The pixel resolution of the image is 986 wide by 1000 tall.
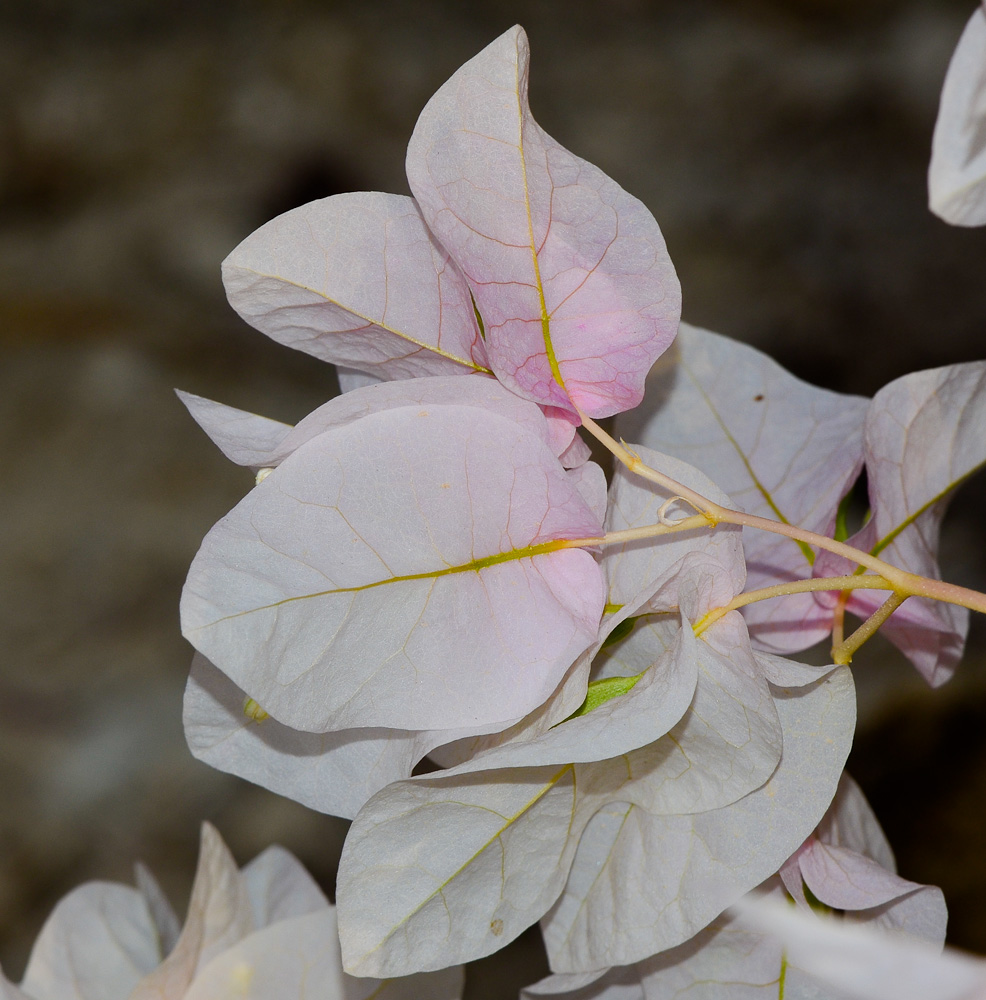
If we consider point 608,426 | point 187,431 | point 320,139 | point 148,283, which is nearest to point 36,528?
point 187,431

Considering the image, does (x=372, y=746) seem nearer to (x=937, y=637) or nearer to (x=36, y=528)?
(x=937, y=637)

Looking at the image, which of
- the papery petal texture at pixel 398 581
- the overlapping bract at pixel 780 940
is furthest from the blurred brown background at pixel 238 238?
the papery petal texture at pixel 398 581

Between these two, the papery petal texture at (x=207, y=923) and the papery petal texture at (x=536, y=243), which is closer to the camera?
the papery petal texture at (x=536, y=243)

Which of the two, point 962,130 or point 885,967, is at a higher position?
point 962,130

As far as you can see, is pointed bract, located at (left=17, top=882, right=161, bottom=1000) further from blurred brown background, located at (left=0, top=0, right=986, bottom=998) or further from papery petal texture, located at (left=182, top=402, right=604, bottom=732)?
blurred brown background, located at (left=0, top=0, right=986, bottom=998)

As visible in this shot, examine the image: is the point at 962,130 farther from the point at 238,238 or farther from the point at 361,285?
the point at 238,238

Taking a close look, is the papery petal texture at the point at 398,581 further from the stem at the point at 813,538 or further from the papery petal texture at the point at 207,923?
the papery petal texture at the point at 207,923

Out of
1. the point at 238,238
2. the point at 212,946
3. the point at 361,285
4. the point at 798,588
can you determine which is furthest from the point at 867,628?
the point at 238,238
